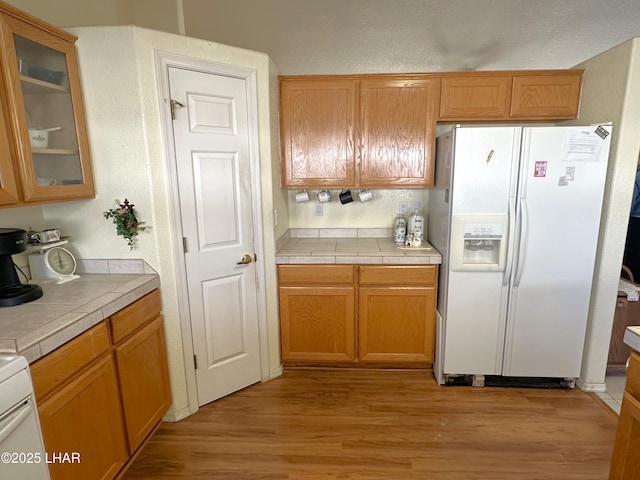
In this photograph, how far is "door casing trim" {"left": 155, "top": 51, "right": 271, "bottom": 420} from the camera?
184cm

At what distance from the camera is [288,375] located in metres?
2.61

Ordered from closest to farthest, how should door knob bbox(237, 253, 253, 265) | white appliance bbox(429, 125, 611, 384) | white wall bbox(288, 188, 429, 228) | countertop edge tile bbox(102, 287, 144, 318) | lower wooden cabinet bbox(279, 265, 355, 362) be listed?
1. countertop edge tile bbox(102, 287, 144, 318)
2. white appliance bbox(429, 125, 611, 384)
3. door knob bbox(237, 253, 253, 265)
4. lower wooden cabinet bbox(279, 265, 355, 362)
5. white wall bbox(288, 188, 429, 228)

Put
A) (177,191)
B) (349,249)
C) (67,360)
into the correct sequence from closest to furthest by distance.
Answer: (67,360) → (177,191) → (349,249)

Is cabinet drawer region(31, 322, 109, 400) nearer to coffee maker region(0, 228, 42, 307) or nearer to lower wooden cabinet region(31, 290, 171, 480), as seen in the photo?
lower wooden cabinet region(31, 290, 171, 480)

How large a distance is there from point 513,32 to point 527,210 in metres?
1.65

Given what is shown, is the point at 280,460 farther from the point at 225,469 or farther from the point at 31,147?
the point at 31,147

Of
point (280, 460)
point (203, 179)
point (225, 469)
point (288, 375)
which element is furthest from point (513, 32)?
point (225, 469)

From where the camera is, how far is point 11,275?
5.17 feet

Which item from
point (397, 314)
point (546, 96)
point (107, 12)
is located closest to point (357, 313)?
point (397, 314)

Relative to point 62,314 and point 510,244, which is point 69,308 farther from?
point 510,244

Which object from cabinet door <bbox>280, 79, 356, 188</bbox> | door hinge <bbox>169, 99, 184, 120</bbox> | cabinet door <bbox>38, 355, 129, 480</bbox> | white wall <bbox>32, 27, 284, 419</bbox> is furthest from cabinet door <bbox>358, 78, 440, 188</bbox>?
cabinet door <bbox>38, 355, 129, 480</bbox>

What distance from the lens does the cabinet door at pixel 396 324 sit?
8.16 feet

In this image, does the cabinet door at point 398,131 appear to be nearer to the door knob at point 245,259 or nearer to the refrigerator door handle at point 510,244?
the refrigerator door handle at point 510,244

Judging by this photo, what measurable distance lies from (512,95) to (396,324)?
189 centimetres
